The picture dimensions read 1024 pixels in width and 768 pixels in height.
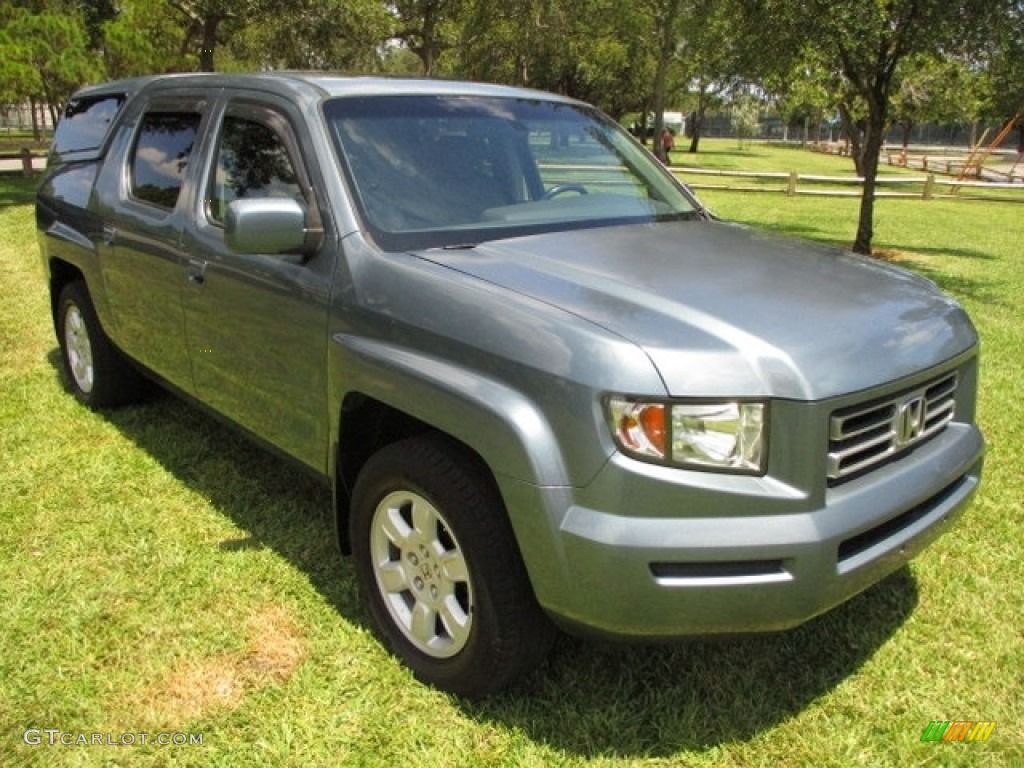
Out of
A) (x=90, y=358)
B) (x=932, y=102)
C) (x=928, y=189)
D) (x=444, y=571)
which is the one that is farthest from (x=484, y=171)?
(x=932, y=102)

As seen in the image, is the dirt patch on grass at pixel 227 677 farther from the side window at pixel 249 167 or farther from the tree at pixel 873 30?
the tree at pixel 873 30

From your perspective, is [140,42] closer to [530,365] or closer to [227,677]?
[227,677]

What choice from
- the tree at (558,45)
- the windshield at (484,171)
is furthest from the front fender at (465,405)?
the tree at (558,45)

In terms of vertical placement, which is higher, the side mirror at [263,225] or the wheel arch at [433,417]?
the side mirror at [263,225]

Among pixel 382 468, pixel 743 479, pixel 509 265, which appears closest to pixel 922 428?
pixel 743 479

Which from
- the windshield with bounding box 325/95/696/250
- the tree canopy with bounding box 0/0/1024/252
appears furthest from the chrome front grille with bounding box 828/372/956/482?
the tree canopy with bounding box 0/0/1024/252

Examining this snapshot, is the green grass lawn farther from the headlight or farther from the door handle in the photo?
the door handle

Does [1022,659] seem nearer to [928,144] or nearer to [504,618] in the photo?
[504,618]

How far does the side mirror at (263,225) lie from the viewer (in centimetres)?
275

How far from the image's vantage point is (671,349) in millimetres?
2219

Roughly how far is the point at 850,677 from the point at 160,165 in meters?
3.53

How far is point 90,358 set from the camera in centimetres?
509

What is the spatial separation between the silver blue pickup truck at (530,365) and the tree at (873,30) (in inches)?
290

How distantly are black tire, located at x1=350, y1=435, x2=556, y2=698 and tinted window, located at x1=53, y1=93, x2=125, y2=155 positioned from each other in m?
3.05
